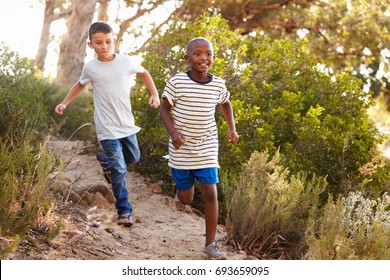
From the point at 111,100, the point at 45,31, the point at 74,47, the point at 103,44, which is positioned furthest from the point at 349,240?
the point at 45,31

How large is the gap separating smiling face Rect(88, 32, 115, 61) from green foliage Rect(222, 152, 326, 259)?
1635 millimetres

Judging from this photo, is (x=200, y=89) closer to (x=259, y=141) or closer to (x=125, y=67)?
(x=125, y=67)

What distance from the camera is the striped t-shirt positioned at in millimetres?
5520

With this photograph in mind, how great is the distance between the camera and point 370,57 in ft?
62.4

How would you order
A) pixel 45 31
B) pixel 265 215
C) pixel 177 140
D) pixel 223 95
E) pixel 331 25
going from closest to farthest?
pixel 177 140, pixel 223 95, pixel 265 215, pixel 45 31, pixel 331 25

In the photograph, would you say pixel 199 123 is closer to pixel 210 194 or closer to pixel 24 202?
pixel 210 194

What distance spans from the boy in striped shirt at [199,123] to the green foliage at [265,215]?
65 cm

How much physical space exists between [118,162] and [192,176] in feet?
2.70

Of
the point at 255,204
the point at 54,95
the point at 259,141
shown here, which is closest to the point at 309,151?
the point at 259,141

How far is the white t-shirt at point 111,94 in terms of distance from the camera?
6273 mm

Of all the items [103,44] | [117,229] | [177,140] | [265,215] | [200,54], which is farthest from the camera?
[117,229]

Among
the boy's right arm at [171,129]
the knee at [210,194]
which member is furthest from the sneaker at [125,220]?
the boy's right arm at [171,129]

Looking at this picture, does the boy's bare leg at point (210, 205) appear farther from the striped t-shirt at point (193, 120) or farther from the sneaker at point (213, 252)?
the striped t-shirt at point (193, 120)

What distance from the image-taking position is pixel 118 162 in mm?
6242
